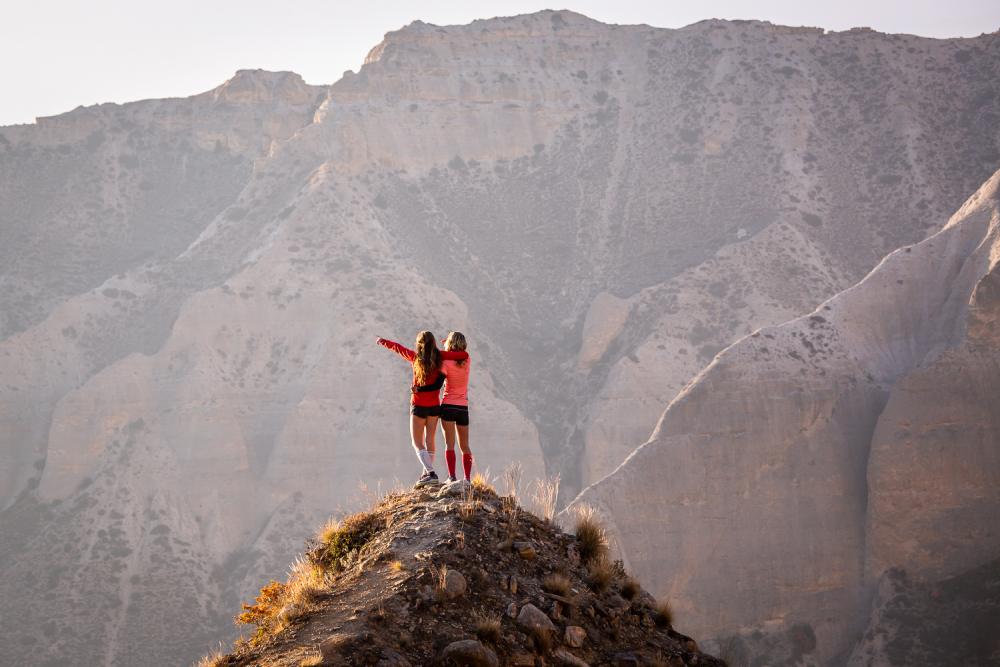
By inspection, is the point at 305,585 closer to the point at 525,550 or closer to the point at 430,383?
the point at 525,550

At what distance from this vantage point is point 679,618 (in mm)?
34156

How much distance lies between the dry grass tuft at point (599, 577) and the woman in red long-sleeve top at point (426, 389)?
229cm

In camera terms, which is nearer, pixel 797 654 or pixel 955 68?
pixel 797 654

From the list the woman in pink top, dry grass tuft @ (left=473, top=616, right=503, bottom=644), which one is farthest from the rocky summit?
the woman in pink top

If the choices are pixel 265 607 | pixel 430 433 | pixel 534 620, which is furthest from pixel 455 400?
pixel 534 620

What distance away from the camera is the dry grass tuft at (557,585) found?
350 inches

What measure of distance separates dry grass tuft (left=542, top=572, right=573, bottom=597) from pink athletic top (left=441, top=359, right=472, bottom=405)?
9.91 ft

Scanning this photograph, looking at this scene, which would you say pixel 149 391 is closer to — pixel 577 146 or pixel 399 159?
pixel 399 159

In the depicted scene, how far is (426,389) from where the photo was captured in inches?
455

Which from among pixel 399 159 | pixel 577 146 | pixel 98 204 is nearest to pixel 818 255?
pixel 577 146

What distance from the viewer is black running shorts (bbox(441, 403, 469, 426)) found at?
1155 centimetres

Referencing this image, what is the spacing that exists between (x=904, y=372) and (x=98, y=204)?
54.3 m

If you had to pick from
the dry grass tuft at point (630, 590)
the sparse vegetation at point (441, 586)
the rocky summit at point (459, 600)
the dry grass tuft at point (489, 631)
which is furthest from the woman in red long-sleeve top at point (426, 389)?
the dry grass tuft at point (489, 631)

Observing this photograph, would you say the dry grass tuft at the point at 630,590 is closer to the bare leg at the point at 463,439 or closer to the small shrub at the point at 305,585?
the bare leg at the point at 463,439
